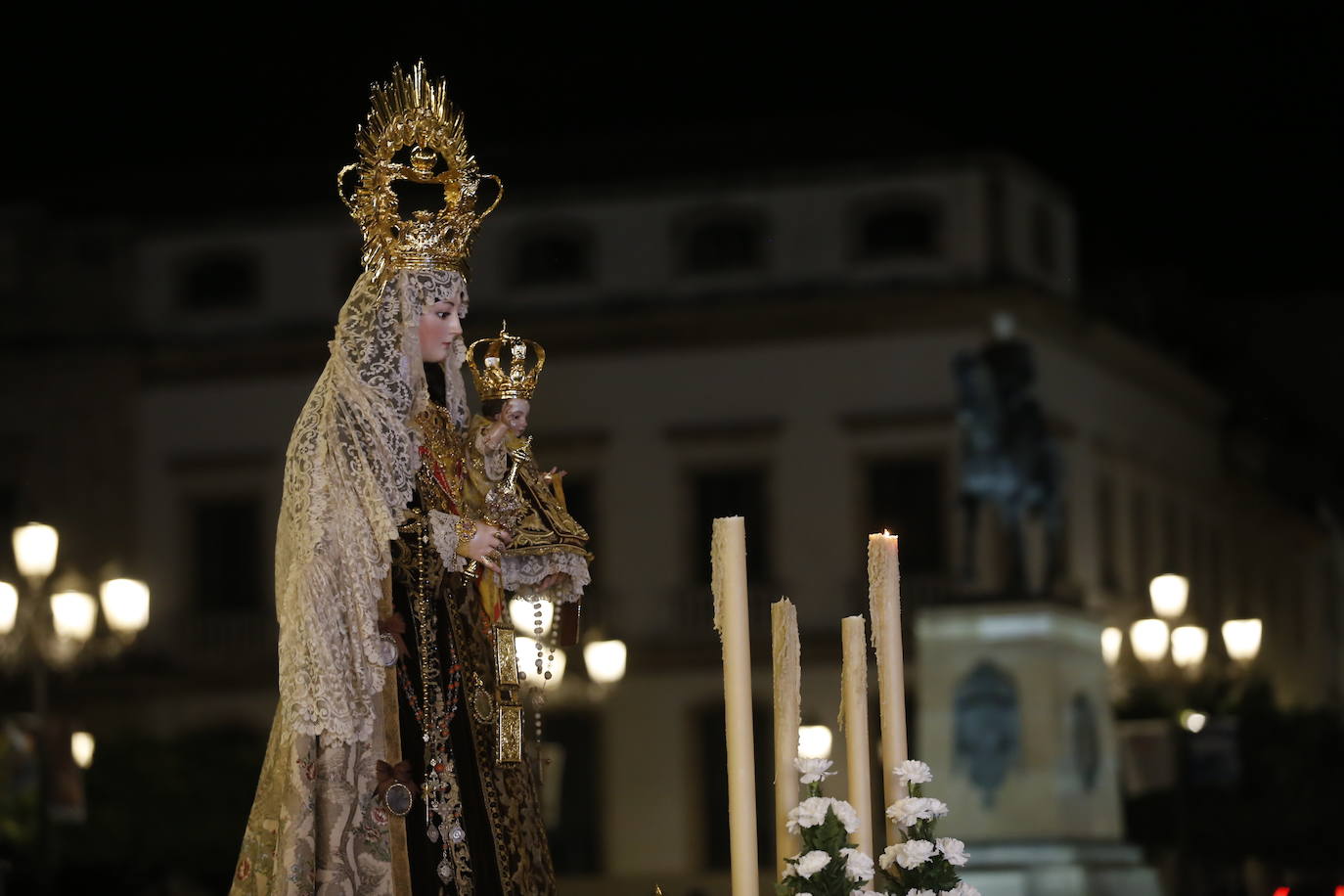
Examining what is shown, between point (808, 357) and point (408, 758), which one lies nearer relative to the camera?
point (408, 758)

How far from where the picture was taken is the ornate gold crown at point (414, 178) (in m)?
6.44

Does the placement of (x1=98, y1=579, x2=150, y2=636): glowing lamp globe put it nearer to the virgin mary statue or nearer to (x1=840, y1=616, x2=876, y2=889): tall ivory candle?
the virgin mary statue

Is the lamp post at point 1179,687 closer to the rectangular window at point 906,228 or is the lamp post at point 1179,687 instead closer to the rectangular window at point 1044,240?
the rectangular window at point 1044,240

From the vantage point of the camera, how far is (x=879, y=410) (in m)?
34.0

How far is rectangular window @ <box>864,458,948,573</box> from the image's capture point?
33.8 metres


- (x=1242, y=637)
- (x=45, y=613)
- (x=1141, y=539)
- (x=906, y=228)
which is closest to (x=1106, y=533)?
(x=1141, y=539)

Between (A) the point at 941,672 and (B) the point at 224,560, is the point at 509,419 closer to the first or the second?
(A) the point at 941,672

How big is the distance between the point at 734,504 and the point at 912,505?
2.23 m

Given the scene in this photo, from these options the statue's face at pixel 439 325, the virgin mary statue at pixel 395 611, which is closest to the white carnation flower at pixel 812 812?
the virgin mary statue at pixel 395 611

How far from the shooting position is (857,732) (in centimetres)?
539

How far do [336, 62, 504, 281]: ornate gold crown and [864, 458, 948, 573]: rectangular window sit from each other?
2737 centimetres

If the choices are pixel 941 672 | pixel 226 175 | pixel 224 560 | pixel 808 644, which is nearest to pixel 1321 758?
pixel 808 644

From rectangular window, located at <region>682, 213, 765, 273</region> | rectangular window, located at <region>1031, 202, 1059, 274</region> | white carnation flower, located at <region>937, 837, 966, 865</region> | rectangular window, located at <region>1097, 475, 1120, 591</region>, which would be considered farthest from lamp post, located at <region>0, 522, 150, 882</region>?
rectangular window, located at <region>1097, 475, 1120, 591</region>

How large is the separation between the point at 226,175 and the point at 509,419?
3208 cm
